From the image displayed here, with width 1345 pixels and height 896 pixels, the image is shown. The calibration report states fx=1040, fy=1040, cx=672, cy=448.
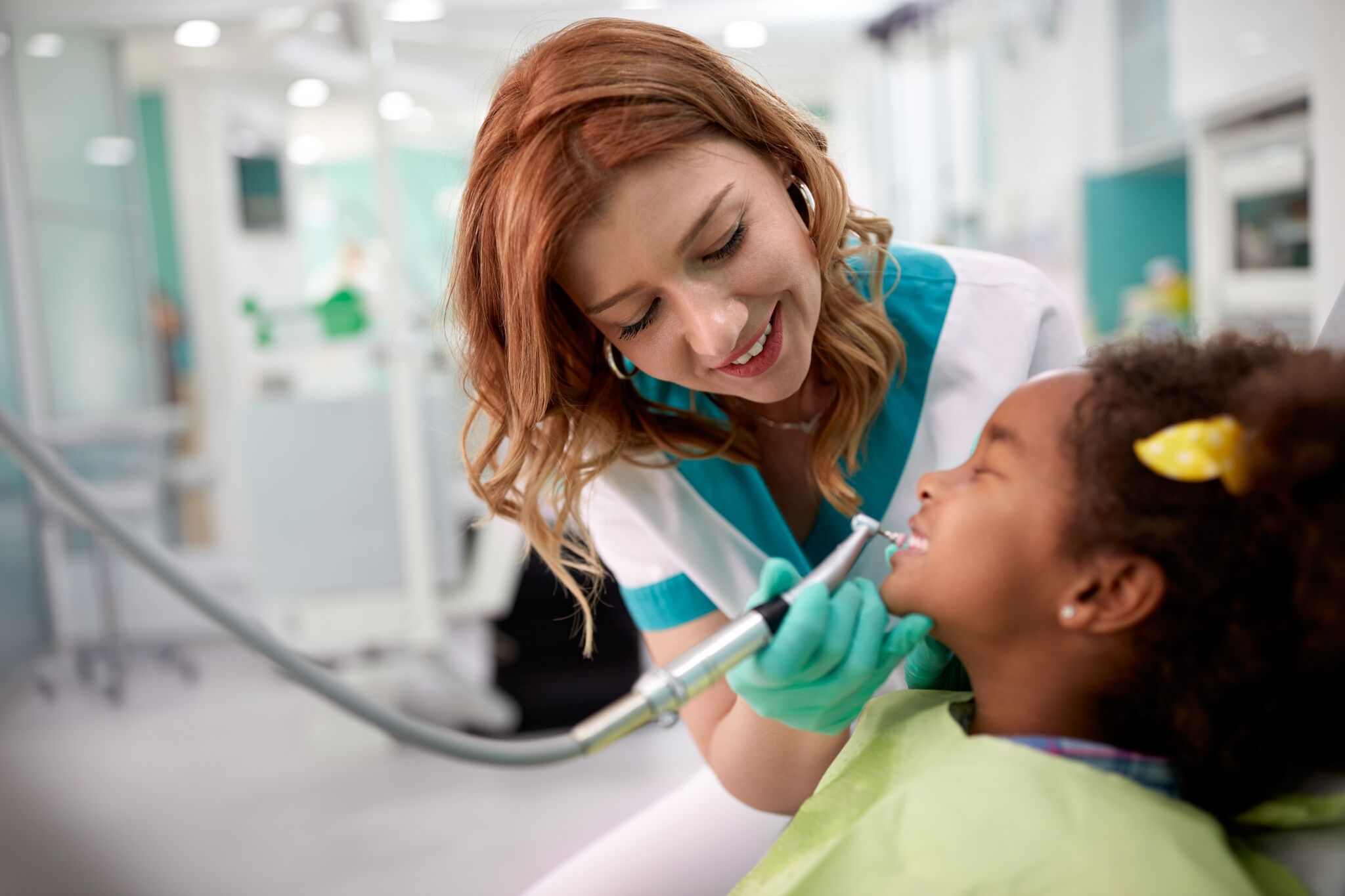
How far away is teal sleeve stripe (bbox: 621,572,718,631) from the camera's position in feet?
3.41

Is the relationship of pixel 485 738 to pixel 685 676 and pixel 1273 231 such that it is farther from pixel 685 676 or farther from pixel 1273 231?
pixel 1273 231

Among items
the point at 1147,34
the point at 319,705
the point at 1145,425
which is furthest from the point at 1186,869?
the point at 319,705

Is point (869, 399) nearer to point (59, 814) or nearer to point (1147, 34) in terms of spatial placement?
point (1147, 34)

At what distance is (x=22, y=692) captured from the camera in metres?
3.42

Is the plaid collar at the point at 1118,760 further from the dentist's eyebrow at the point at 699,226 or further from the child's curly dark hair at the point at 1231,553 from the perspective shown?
the dentist's eyebrow at the point at 699,226

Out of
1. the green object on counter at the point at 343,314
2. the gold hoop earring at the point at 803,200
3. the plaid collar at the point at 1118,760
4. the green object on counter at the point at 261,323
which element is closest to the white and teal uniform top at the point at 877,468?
the gold hoop earring at the point at 803,200

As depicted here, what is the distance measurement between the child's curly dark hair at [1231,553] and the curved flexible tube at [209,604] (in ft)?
1.87

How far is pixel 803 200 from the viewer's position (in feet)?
3.28

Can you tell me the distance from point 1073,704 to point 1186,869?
155mm

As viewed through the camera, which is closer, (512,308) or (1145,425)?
(1145,425)

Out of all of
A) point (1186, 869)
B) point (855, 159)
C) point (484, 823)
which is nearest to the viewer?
point (1186, 869)

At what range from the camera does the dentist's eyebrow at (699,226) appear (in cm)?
83

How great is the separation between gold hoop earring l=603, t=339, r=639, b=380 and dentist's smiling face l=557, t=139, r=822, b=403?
101 millimetres

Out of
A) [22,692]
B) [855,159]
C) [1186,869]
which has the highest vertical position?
[855,159]
